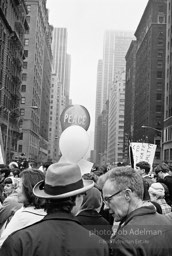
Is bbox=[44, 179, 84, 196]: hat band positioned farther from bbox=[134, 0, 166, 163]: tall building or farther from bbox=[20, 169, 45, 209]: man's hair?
bbox=[134, 0, 166, 163]: tall building

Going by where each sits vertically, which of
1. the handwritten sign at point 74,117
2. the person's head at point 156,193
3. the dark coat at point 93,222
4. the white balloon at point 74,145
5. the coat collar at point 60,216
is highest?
the handwritten sign at point 74,117

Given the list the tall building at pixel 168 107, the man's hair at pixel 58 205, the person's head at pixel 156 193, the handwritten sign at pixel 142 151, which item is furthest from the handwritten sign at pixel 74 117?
the tall building at pixel 168 107

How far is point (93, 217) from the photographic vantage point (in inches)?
188

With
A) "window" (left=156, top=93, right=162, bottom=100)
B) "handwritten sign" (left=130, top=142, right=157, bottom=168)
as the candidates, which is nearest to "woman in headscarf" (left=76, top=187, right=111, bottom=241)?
"handwritten sign" (left=130, top=142, right=157, bottom=168)

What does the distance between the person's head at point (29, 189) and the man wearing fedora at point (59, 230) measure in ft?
4.02

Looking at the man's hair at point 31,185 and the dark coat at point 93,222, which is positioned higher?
the man's hair at point 31,185

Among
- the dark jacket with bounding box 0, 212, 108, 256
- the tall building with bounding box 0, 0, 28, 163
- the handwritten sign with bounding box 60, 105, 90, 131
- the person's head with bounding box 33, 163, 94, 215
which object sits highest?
the tall building with bounding box 0, 0, 28, 163

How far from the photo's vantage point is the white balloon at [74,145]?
21.8 feet

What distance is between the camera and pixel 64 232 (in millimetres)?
2604

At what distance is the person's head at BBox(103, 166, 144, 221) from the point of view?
3.32 m

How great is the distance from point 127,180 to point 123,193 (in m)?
0.13

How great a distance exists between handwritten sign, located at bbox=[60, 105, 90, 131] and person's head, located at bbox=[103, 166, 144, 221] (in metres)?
5.88

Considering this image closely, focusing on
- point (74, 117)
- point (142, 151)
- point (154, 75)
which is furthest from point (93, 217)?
point (154, 75)

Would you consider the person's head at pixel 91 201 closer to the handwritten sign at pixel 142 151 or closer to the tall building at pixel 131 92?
the handwritten sign at pixel 142 151
